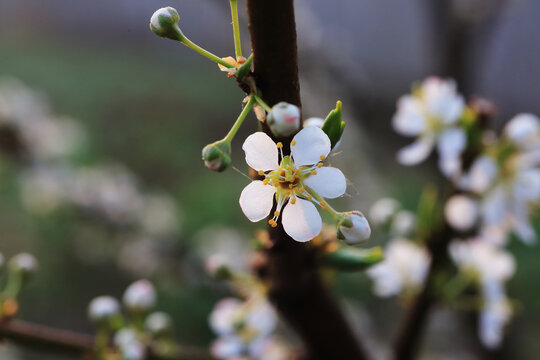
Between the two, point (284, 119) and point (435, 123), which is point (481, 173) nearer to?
point (435, 123)

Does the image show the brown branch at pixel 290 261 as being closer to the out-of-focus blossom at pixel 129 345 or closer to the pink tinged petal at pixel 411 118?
the out-of-focus blossom at pixel 129 345

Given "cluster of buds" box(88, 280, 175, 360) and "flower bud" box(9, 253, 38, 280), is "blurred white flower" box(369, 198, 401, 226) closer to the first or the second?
"cluster of buds" box(88, 280, 175, 360)

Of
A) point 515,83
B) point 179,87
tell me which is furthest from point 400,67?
point 179,87

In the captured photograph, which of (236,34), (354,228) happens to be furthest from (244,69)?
(354,228)

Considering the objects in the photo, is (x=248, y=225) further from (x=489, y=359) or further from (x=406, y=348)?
(x=406, y=348)

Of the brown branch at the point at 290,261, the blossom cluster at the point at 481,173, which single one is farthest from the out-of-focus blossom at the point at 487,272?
the brown branch at the point at 290,261

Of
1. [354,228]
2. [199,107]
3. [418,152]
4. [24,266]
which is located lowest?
[354,228]
